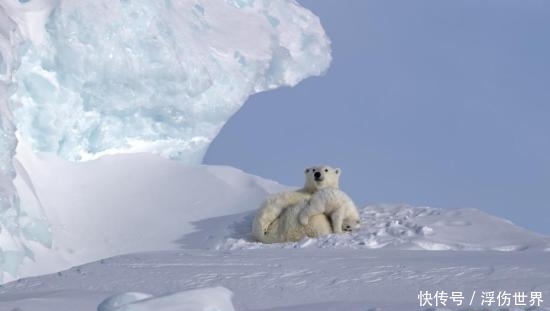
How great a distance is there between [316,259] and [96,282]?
4.68 ft

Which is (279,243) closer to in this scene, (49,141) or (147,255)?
(147,255)

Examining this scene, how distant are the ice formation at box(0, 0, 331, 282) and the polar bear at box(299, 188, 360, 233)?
3.70 meters

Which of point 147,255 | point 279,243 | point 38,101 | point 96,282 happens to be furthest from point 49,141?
point 96,282

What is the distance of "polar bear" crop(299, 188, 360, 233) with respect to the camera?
8.53m

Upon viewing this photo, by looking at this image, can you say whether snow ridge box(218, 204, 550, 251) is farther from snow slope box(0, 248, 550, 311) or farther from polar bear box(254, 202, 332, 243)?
snow slope box(0, 248, 550, 311)

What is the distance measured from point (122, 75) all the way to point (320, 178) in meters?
4.85

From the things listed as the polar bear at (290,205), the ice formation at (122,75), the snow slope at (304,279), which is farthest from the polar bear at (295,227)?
the ice formation at (122,75)

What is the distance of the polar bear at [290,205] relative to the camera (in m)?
8.62

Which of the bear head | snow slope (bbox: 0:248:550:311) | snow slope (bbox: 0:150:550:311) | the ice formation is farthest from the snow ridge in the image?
the ice formation

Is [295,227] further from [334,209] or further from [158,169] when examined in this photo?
[158,169]

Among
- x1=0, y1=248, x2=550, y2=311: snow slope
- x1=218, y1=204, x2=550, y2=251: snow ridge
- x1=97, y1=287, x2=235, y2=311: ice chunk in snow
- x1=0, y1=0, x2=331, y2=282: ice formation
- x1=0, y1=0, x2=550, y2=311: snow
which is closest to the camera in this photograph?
x1=97, y1=287, x2=235, y2=311: ice chunk in snow

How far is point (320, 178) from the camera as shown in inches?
356

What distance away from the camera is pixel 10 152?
10164mm

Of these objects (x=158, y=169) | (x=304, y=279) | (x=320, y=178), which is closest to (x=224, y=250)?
(x=304, y=279)
